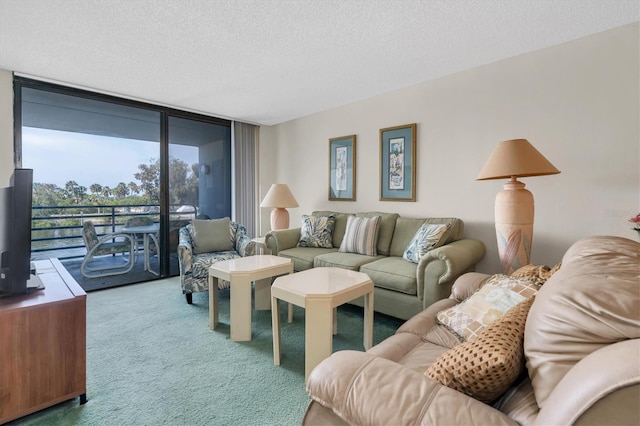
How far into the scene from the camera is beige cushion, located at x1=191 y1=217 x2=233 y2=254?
135 inches

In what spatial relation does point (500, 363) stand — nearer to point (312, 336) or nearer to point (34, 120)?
point (312, 336)

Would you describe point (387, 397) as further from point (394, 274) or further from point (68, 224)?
point (68, 224)

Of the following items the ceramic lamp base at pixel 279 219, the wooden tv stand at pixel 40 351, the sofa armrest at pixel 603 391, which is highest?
the ceramic lamp base at pixel 279 219

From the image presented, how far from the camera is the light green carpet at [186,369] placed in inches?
60.6

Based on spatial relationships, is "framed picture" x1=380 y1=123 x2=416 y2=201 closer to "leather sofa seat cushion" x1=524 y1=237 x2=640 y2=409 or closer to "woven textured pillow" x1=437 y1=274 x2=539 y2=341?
"woven textured pillow" x1=437 y1=274 x2=539 y2=341

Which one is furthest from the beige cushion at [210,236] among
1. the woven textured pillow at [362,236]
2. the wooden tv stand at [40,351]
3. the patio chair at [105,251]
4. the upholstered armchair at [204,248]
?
the wooden tv stand at [40,351]

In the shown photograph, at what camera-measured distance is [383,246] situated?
10.7ft

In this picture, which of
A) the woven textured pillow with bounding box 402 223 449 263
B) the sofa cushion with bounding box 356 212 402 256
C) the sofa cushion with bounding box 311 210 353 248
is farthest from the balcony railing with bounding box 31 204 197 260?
the woven textured pillow with bounding box 402 223 449 263

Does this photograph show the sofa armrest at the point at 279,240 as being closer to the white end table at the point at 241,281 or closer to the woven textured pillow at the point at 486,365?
the white end table at the point at 241,281

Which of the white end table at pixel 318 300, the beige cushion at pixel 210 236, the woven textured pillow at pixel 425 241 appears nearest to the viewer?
the white end table at pixel 318 300

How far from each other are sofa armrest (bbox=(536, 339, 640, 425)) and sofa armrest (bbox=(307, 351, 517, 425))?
0.17 m

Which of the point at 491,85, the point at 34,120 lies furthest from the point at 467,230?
the point at 34,120

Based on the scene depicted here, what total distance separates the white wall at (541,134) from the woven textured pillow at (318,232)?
1.88ft

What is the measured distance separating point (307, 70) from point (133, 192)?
265cm
